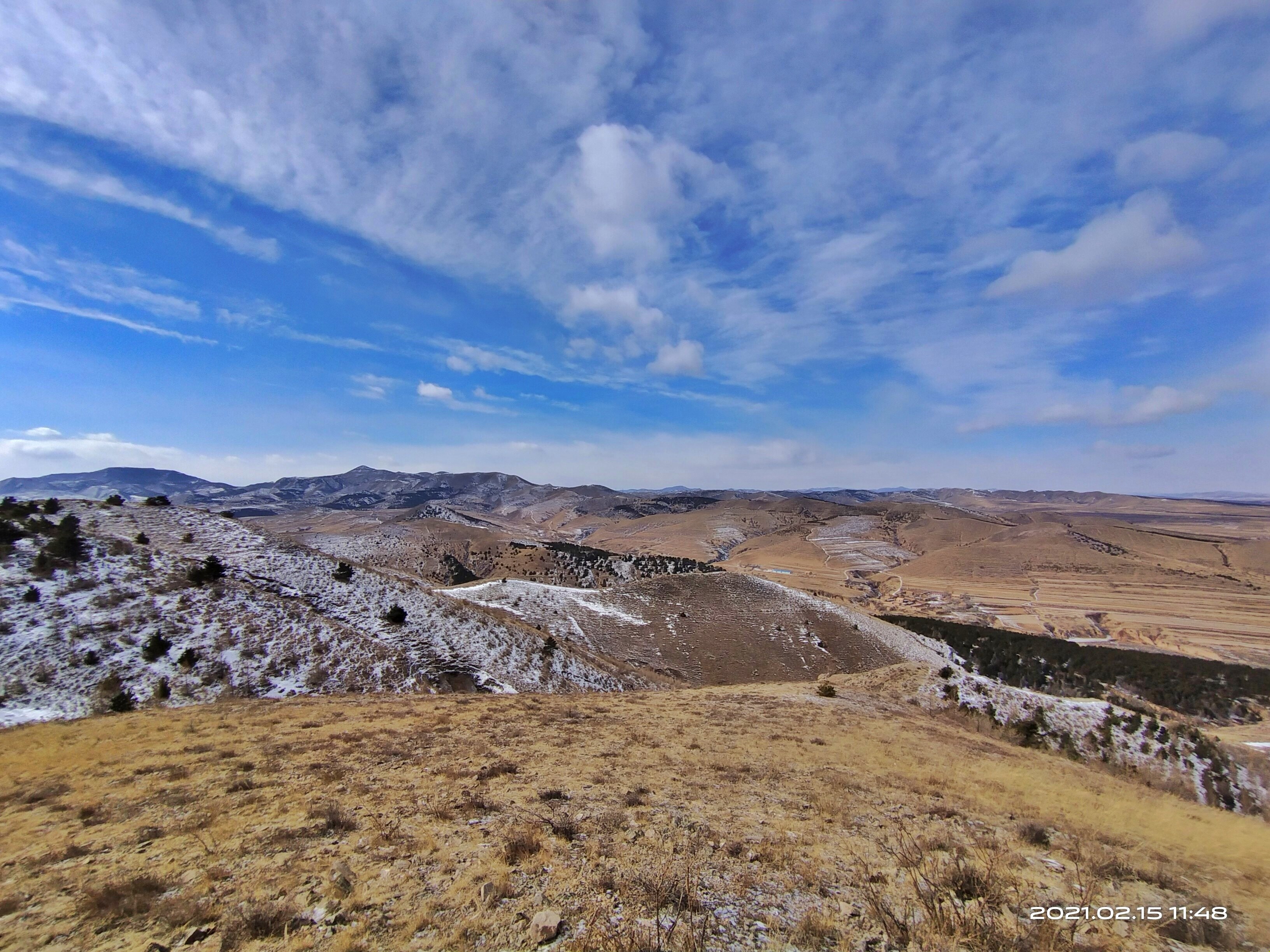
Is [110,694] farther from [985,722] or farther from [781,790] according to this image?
[985,722]

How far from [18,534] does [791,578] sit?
11202 centimetres

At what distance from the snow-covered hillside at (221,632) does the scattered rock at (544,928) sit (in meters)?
21.6

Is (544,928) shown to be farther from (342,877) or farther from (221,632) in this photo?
(221,632)

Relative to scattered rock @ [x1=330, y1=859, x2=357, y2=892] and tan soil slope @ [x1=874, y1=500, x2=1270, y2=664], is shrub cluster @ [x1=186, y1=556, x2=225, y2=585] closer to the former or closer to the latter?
scattered rock @ [x1=330, y1=859, x2=357, y2=892]

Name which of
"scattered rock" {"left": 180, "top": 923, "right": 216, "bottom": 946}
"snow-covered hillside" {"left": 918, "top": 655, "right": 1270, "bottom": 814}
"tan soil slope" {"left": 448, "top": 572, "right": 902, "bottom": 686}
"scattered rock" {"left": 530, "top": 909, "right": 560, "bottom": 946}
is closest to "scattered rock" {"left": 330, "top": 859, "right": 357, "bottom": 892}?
"scattered rock" {"left": 180, "top": 923, "right": 216, "bottom": 946}

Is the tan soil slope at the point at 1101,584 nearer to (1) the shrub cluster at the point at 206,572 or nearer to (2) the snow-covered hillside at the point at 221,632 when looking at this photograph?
(2) the snow-covered hillside at the point at 221,632

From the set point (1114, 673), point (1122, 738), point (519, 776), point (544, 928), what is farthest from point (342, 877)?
point (1114, 673)

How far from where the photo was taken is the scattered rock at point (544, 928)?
5.64 m

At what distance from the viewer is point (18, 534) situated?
2655 cm

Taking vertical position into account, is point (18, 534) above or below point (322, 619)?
above

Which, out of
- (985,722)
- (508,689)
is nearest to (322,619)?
(508,689)

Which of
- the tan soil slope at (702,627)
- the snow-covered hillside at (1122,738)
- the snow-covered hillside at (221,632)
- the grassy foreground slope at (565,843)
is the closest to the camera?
the grassy foreground slope at (565,843)

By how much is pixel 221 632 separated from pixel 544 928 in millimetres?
26371

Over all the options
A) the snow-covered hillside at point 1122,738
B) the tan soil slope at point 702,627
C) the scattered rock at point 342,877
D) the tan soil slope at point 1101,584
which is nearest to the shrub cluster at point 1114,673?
the tan soil slope at point 702,627
